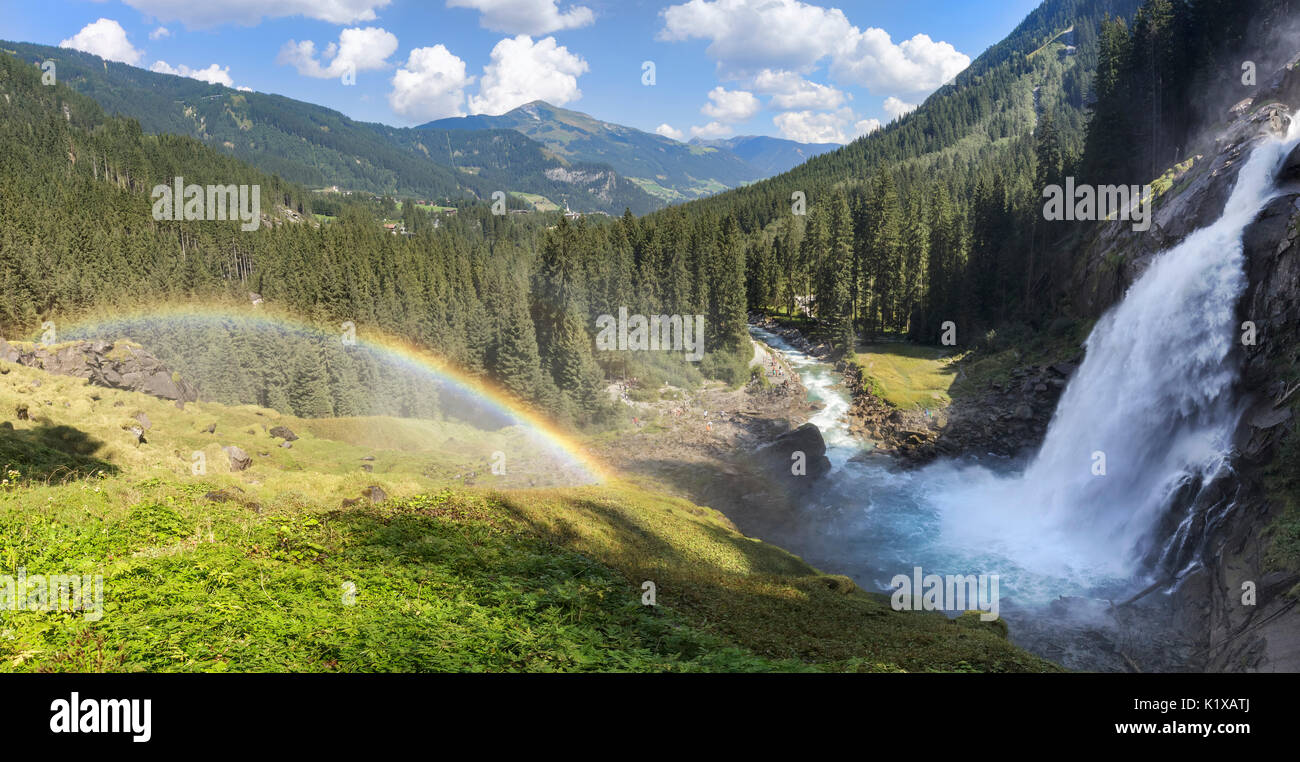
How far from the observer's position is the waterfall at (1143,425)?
100ft

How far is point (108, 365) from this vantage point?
5741 cm

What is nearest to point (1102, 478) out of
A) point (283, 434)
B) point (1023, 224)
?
point (1023, 224)

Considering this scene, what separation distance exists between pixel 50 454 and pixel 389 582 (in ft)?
59.9

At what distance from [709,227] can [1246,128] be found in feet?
185

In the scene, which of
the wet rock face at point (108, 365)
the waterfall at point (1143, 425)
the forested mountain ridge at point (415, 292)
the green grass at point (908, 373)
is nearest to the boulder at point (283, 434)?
the wet rock face at point (108, 365)

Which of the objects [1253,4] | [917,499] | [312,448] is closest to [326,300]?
[312,448]

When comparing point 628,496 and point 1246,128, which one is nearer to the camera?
point 628,496

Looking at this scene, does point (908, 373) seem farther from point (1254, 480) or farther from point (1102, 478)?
point (1254, 480)

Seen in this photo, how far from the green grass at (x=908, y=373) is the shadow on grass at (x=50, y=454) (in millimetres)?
57644

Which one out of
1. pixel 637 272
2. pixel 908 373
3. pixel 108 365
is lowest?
pixel 908 373
